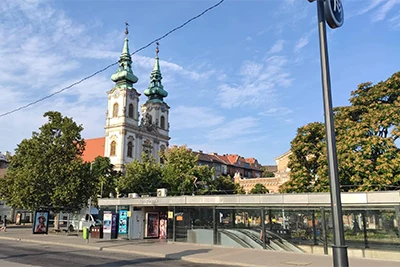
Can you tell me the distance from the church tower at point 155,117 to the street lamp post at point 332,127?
2420 inches

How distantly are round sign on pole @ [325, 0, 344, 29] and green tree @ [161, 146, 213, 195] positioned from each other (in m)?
38.3

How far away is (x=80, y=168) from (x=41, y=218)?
5405 mm

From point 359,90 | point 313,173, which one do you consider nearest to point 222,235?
point 313,173

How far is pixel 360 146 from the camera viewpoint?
84.0 feet

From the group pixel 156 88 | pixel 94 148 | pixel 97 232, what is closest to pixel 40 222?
pixel 97 232

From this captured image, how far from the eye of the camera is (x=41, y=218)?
3206 centimetres

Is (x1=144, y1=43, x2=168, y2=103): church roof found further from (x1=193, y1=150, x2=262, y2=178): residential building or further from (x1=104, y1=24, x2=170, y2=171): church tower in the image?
(x1=193, y1=150, x2=262, y2=178): residential building

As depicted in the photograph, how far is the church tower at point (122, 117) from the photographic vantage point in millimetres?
62188

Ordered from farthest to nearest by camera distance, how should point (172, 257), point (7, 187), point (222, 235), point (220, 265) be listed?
point (7, 187) < point (222, 235) < point (172, 257) < point (220, 265)

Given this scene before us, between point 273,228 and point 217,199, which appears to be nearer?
point 273,228

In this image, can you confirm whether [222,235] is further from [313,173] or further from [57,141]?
[57,141]

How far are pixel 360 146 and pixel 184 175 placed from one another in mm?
24142

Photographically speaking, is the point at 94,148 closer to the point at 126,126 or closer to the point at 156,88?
the point at 126,126

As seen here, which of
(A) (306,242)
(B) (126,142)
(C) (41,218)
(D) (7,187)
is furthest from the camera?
(B) (126,142)
